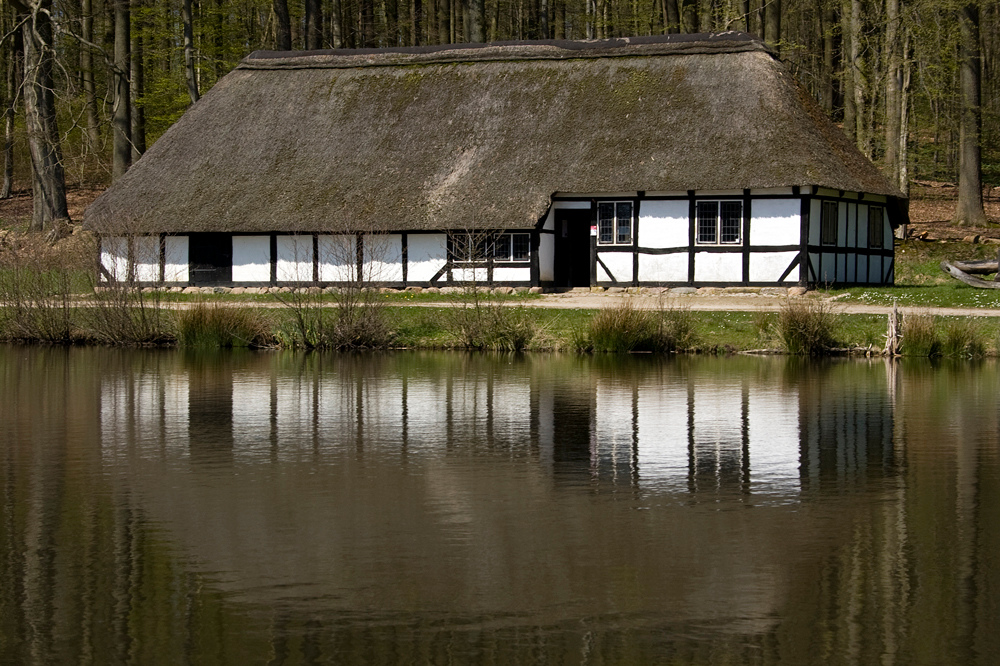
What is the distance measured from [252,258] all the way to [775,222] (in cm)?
1446

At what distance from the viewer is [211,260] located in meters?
36.4

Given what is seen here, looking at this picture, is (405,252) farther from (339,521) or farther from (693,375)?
(339,521)

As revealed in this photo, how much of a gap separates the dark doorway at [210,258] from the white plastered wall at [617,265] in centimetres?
1062

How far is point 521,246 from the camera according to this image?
3419 centimetres

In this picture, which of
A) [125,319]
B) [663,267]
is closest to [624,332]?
[125,319]

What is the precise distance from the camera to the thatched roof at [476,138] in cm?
3309

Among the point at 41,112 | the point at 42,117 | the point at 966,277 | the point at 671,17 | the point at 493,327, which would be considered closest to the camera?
the point at 493,327

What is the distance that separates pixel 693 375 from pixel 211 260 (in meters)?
20.2

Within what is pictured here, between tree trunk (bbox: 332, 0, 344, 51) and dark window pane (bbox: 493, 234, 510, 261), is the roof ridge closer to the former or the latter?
dark window pane (bbox: 493, 234, 510, 261)

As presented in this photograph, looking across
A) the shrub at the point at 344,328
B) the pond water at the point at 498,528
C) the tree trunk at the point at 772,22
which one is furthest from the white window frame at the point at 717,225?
the pond water at the point at 498,528

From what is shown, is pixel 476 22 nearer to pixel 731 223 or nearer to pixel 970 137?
pixel 731 223

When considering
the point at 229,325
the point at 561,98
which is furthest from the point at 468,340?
the point at 561,98

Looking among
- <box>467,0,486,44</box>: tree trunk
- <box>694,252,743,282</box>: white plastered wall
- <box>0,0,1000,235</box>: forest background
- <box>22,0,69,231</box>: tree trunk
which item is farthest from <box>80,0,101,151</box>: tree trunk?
<box>694,252,743,282</box>: white plastered wall

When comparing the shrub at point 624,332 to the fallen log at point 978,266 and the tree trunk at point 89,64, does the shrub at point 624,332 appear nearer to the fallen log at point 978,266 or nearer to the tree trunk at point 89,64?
the fallen log at point 978,266
